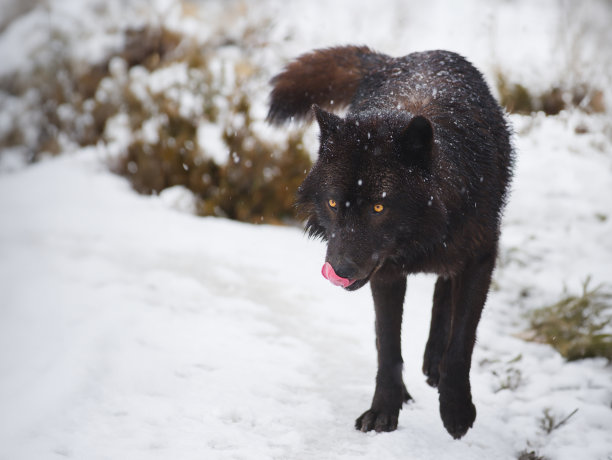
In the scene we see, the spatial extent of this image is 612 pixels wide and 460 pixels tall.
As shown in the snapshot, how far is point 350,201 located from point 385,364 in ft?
2.58

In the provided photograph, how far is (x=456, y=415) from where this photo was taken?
2.27 metres

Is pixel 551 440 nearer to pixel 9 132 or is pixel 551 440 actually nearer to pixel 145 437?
pixel 145 437

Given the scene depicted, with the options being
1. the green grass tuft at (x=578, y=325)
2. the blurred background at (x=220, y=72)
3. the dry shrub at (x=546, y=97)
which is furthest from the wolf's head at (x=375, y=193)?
the dry shrub at (x=546, y=97)

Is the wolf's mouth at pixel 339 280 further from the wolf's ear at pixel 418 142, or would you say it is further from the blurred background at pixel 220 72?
the blurred background at pixel 220 72

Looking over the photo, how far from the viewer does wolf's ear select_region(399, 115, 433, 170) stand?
1.90 m

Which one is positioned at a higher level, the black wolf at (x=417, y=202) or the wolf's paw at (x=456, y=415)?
the black wolf at (x=417, y=202)

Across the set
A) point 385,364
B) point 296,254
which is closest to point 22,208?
point 296,254

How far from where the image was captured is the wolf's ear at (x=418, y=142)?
1.90 metres

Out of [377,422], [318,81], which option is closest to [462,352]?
[377,422]

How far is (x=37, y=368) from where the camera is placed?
2.64m

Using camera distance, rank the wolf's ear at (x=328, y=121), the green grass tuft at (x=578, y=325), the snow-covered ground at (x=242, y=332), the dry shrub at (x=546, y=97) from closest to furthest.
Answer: the wolf's ear at (x=328, y=121), the snow-covered ground at (x=242, y=332), the green grass tuft at (x=578, y=325), the dry shrub at (x=546, y=97)

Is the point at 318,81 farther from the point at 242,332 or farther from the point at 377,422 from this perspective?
the point at 377,422

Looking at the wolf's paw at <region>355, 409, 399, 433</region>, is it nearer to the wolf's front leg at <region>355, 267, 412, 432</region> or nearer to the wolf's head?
the wolf's front leg at <region>355, 267, 412, 432</region>

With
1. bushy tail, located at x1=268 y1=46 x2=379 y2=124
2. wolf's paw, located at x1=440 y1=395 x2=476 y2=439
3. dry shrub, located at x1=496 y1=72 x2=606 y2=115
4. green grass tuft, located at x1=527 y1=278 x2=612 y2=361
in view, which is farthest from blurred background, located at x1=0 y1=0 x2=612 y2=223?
wolf's paw, located at x1=440 y1=395 x2=476 y2=439
